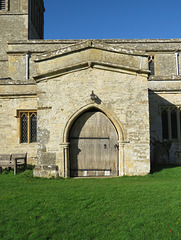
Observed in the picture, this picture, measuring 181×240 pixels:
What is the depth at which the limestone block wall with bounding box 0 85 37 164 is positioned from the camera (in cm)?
1051

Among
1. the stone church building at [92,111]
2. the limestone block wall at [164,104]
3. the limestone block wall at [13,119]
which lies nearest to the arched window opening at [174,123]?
the limestone block wall at [164,104]

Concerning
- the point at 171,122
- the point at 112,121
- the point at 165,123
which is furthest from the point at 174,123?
the point at 112,121

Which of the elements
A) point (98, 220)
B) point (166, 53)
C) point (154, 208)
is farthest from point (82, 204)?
point (166, 53)

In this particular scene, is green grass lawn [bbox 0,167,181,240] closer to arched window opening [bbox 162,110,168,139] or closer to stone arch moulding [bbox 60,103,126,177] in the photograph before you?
stone arch moulding [bbox 60,103,126,177]

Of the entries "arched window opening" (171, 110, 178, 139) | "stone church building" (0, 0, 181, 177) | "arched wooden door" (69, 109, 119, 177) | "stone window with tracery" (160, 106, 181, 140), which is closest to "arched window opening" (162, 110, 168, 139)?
"stone window with tracery" (160, 106, 181, 140)

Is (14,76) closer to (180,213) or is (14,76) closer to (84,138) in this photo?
(84,138)

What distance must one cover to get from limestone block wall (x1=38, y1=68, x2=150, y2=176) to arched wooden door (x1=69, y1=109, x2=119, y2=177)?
0.45 m

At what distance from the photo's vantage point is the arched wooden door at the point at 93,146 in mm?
8148

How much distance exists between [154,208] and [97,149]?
3854 mm

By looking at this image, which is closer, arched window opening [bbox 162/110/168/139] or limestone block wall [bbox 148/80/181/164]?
limestone block wall [bbox 148/80/181/164]

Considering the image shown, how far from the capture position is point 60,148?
7.93 meters

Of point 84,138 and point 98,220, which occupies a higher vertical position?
point 84,138

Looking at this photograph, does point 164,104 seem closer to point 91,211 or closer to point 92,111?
point 92,111

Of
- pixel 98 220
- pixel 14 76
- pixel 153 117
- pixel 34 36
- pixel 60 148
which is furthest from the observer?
pixel 34 36
